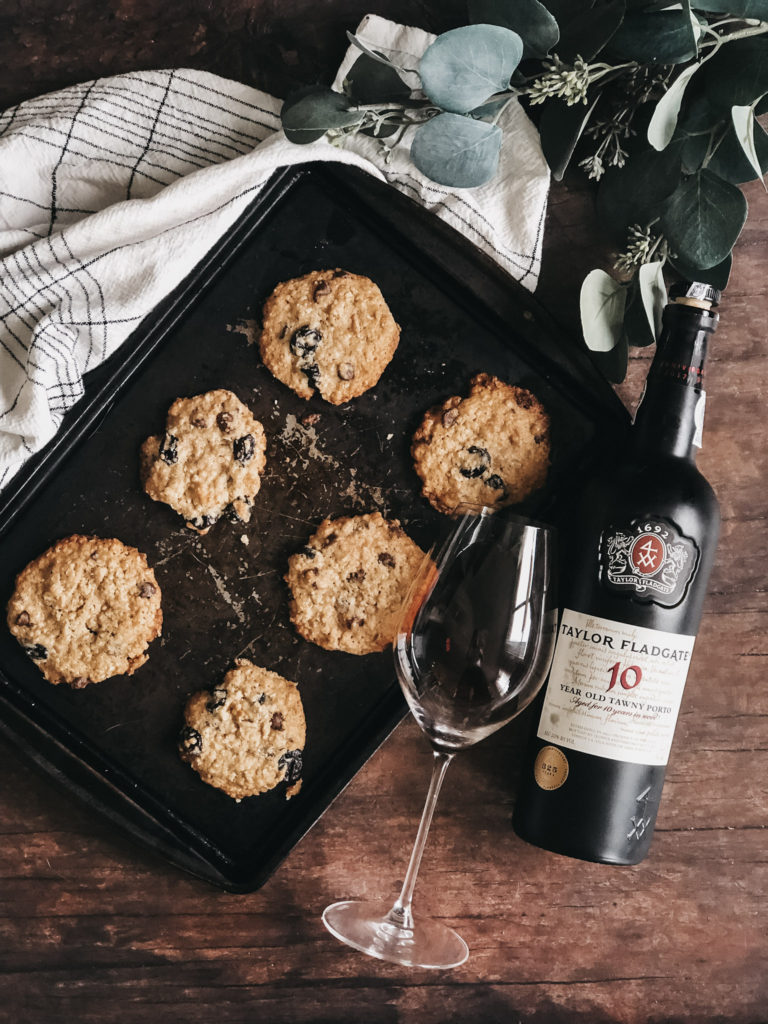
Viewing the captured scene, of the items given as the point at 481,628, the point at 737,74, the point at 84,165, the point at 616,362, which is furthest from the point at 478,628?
the point at 84,165

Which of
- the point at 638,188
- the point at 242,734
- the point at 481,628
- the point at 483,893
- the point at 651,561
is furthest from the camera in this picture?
the point at 483,893

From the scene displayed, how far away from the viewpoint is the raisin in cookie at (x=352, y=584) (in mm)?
1392

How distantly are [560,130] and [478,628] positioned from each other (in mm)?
827

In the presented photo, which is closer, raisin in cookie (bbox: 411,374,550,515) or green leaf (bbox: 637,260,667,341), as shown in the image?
green leaf (bbox: 637,260,667,341)

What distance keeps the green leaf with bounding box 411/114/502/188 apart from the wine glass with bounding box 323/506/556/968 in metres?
0.53

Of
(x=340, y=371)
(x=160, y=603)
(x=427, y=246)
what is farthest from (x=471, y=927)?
(x=427, y=246)

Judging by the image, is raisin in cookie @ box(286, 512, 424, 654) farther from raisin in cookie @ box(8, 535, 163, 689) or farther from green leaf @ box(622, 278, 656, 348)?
green leaf @ box(622, 278, 656, 348)

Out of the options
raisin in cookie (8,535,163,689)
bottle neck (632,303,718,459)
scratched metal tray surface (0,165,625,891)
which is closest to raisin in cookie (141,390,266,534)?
scratched metal tray surface (0,165,625,891)

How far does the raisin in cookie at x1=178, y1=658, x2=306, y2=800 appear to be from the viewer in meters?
1.39

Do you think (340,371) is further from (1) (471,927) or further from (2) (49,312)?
(1) (471,927)

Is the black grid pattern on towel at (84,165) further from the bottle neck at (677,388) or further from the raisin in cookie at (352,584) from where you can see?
the bottle neck at (677,388)

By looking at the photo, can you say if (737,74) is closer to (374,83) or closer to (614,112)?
(614,112)

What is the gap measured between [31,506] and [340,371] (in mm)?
589

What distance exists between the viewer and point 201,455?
4.54ft
